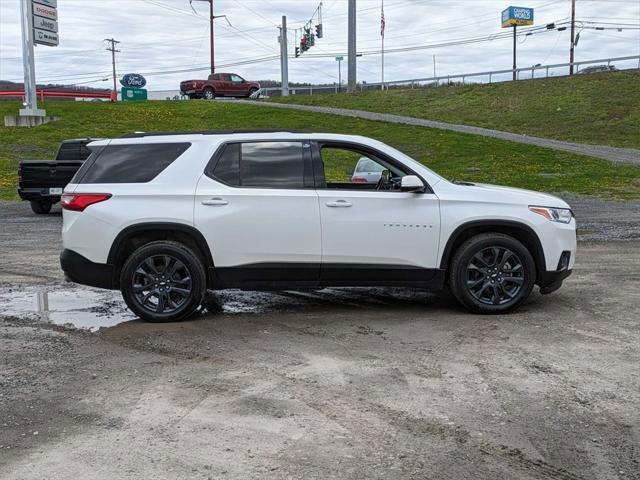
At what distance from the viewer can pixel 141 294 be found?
6562mm

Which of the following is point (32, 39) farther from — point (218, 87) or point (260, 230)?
point (260, 230)

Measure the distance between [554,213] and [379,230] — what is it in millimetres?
1748

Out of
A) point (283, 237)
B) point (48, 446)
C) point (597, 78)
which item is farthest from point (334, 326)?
point (597, 78)

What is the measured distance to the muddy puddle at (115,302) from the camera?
6875mm

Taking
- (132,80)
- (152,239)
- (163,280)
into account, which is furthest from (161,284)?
(132,80)

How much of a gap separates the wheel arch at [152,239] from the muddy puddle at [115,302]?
1.95 ft

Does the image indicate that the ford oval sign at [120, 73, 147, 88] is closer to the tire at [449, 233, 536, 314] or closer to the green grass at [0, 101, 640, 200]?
the green grass at [0, 101, 640, 200]

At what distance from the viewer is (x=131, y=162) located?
22.0 ft

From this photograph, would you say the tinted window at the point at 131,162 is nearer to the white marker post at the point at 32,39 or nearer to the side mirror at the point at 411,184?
the side mirror at the point at 411,184

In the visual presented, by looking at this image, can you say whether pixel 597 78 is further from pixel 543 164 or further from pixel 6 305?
pixel 6 305

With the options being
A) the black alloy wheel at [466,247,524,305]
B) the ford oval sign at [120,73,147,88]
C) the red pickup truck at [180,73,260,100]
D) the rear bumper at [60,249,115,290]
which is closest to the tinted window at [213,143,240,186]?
the rear bumper at [60,249,115,290]

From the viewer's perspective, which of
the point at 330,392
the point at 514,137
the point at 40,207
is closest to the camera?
the point at 330,392

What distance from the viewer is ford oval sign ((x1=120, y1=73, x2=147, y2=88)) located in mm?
58031

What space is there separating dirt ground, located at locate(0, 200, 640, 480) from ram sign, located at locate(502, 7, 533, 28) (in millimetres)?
74339
